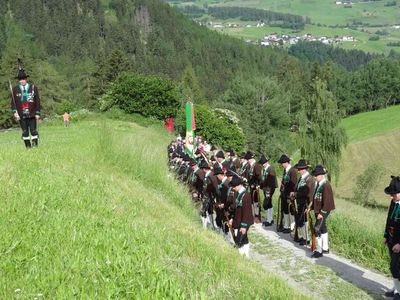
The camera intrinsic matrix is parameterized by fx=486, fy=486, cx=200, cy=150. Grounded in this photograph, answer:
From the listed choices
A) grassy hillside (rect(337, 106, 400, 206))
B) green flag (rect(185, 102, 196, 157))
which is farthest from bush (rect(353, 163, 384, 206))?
green flag (rect(185, 102, 196, 157))

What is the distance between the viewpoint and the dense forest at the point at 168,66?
69.9m

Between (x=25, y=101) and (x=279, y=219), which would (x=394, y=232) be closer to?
(x=279, y=219)

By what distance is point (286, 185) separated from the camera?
1336 cm

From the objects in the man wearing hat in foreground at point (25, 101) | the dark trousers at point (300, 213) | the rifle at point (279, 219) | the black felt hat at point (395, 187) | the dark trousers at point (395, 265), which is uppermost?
the man wearing hat in foreground at point (25, 101)

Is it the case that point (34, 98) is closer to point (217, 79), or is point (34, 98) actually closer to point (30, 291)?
point (30, 291)

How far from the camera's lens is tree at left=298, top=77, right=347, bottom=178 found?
160 feet

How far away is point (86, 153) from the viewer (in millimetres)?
13297

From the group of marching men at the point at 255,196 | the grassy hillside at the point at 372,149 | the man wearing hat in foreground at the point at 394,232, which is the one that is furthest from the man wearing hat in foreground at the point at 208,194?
the grassy hillside at the point at 372,149

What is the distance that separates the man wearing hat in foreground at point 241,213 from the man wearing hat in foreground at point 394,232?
2733 mm

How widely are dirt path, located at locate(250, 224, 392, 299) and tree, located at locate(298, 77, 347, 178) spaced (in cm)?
3772

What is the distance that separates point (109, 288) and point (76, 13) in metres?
165

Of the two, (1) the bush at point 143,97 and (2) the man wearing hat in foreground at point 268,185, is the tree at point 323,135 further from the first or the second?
(2) the man wearing hat in foreground at point 268,185

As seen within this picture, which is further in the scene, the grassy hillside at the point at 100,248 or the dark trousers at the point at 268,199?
the dark trousers at the point at 268,199

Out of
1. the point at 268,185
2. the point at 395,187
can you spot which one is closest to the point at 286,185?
the point at 268,185
